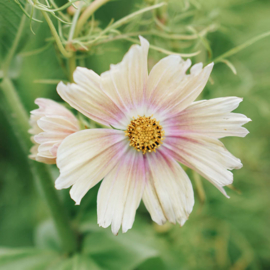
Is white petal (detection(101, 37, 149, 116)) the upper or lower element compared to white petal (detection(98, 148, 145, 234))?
upper

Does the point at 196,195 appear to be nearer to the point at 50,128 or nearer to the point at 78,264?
the point at 78,264

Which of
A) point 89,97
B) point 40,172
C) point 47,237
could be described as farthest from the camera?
point 47,237

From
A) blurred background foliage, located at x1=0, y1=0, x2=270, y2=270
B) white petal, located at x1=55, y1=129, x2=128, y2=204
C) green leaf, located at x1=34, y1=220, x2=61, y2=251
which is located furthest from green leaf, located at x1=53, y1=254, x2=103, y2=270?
white petal, located at x1=55, y1=129, x2=128, y2=204

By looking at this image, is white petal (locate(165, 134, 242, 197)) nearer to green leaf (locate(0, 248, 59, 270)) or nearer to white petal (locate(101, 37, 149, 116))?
white petal (locate(101, 37, 149, 116))

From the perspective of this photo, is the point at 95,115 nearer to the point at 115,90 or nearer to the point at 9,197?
Answer: the point at 115,90

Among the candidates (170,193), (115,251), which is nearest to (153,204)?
(170,193)
